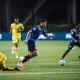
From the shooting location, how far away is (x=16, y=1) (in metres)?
61.4

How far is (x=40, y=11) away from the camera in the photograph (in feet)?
202

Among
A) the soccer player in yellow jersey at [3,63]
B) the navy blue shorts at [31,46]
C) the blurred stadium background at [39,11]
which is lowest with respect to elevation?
the soccer player in yellow jersey at [3,63]

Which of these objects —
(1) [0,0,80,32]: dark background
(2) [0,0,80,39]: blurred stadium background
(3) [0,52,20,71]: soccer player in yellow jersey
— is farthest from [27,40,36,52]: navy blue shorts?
(1) [0,0,80,32]: dark background

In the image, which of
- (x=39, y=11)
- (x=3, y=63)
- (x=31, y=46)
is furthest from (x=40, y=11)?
(x=3, y=63)

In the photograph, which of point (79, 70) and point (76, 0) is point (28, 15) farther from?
point (79, 70)

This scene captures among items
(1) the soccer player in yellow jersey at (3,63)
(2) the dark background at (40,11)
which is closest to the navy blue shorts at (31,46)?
(1) the soccer player in yellow jersey at (3,63)

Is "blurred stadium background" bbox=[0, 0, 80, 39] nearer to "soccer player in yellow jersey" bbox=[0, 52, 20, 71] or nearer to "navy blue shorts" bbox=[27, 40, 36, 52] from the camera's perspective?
"navy blue shorts" bbox=[27, 40, 36, 52]

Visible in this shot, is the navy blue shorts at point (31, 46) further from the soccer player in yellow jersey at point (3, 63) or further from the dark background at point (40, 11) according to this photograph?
the dark background at point (40, 11)

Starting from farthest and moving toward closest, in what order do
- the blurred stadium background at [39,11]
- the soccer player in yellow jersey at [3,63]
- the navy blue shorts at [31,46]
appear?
the blurred stadium background at [39,11] < the navy blue shorts at [31,46] < the soccer player in yellow jersey at [3,63]

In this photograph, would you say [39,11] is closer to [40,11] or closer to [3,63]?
[40,11]

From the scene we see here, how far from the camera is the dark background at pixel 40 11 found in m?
57.6

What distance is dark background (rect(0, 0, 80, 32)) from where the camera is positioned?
189ft

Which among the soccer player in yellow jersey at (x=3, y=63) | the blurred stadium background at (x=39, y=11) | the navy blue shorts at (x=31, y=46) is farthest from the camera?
the blurred stadium background at (x=39, y=11)

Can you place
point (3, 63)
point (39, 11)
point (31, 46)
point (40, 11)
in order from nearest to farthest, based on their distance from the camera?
point (3, 63), point (31, 46), point (39, 11), point (40, 11)
